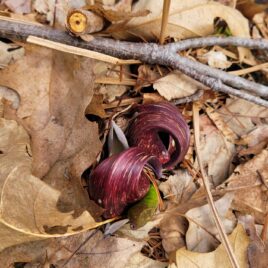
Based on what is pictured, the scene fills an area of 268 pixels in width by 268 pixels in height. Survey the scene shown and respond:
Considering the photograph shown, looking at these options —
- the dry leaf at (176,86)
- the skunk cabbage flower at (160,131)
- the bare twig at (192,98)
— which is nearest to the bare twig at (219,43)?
the dry leaf at (176,86)

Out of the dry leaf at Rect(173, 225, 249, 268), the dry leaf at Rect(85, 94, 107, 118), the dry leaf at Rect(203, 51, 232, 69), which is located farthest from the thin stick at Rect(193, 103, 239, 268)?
the dry leaf at Rect(85, 94, 107, 118)

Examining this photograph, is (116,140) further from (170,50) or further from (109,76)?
(170,50)

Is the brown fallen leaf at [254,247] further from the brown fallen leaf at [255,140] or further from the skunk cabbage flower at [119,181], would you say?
the skunk cabbage flower at [119,181]

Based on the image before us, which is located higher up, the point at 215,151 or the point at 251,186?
the point at 215,151

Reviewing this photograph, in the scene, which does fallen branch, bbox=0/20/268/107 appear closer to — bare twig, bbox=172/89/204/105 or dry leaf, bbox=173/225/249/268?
bare twig, bbox=172/89/204/105

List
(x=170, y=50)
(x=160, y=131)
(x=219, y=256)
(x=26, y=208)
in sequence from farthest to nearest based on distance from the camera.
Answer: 1. (x=170, y=50)
2. (x=160, y=131)
3. (x=219, y=256)
4. (x=26, y=208)

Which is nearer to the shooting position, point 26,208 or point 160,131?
point 26,208

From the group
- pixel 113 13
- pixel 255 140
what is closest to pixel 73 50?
pixel 113 13
